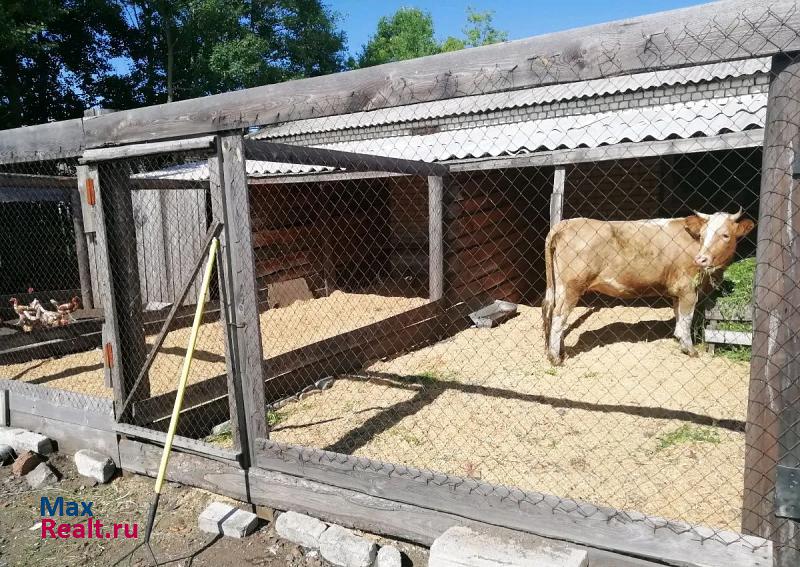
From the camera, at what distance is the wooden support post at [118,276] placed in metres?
3.83

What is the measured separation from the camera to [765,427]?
2150 millimetres

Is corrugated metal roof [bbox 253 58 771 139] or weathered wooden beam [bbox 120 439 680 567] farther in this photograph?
corrugated metal roof [bbox 253 58 771 139]

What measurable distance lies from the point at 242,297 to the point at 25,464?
2255 mm

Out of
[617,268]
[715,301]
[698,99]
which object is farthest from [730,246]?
[698,99]

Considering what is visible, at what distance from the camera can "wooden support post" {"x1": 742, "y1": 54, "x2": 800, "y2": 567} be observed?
2.03 meters

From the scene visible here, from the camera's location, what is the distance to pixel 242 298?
3.33m

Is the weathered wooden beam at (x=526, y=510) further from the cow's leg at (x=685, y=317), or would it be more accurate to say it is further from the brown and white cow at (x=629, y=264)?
the cow's leg at (x=685, y=317)

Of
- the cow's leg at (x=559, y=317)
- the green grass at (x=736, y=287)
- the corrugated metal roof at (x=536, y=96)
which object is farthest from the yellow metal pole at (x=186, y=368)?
the green grass at (x=736, y=287)

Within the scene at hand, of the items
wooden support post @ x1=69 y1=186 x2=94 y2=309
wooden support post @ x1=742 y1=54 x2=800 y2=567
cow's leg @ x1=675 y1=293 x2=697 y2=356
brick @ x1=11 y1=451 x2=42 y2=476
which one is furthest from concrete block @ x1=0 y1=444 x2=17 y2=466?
cow's leg @ x1=675 y1=293 x2=697 y2=356

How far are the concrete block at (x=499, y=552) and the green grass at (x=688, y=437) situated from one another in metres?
1.79

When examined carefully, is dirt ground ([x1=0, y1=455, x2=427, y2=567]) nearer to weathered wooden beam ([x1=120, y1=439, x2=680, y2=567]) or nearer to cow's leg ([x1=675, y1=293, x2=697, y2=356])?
weathered wooden beam ([x1=120, y1=439, x2=680, y2=567])

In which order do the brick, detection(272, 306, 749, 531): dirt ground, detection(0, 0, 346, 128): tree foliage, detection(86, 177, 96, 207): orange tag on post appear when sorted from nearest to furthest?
detection(272, 306, 749, 531): dirt ground
detection(86, 177, 96, 207): orange tag on post
the brick
detection(0, 0, 346, 128): tree foliage

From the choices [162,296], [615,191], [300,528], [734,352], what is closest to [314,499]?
[300,528]

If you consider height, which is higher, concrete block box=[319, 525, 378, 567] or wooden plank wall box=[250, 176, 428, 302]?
wooden plank wall box=[250, 176, 428, 302]
